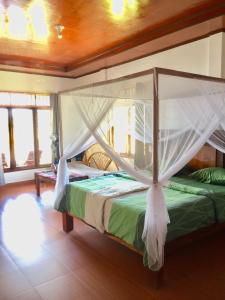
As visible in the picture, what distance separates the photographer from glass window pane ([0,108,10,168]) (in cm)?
584

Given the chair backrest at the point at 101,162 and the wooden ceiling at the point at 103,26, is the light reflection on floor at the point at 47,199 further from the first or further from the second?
the wooden ceiling at the point at 103,26

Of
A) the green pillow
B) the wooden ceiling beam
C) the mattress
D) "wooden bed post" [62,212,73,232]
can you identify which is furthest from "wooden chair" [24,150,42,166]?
the green pillow

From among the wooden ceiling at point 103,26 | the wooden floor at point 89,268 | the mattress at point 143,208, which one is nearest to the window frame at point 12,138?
the wooden ceiling at point 103,26

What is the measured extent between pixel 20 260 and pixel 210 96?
269cm

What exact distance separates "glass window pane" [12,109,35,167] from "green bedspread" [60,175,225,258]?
325 cm

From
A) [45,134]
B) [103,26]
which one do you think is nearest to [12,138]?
[45,134]

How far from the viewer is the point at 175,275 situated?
7.97 feet

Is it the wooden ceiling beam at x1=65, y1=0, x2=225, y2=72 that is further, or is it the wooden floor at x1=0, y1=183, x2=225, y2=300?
the wooden ceiling beam at x1=65, y1=0, x2=225, y2=72

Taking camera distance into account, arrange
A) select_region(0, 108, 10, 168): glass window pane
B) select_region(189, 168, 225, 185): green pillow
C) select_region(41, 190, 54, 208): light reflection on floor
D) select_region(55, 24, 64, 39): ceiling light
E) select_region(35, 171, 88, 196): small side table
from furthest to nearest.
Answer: select_region(0, 108, 10, 168): glass window pane
select_region(35, 171, 88, 196): small side table
select_region(41, 190, 54, 208): light reflection on floor
select_region(55, 24, 64, 39): ceiling light
select_region(189, 168, 225, 185): green pillow

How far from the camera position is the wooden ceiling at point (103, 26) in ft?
9.54

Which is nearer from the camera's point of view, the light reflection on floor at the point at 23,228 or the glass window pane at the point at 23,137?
the light reflection on floor at the point at 23,228

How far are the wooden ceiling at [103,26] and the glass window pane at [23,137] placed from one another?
1245 mm

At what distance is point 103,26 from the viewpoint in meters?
3.50

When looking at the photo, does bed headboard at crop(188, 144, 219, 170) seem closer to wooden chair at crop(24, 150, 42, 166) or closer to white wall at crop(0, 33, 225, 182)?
white wall at crop(0, 33, 225, 182)
